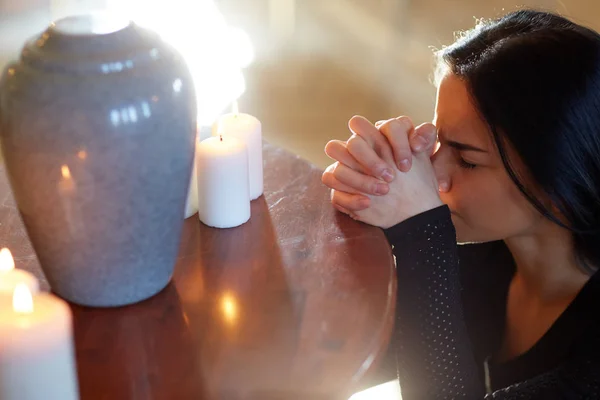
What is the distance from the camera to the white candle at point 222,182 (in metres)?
0.77

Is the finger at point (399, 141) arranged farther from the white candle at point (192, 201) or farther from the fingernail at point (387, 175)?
the white candle at point (192, 201)

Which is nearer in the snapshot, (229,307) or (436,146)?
(229,307)

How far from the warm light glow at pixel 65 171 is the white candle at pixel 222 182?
0.70 feet

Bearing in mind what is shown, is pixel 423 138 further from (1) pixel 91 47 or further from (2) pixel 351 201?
(1) pixel 91 47

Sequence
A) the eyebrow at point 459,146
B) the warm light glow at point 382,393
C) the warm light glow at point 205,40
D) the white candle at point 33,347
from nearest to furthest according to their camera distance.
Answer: the white candle at point 33,347 → the eyebrow at point 459,146 → the warm light glow at point 382,393 → the warm light glow at point 205,40

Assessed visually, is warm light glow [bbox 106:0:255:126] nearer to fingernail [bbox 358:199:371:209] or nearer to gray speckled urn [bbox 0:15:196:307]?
fingernail [bbox 358:199:371:209]

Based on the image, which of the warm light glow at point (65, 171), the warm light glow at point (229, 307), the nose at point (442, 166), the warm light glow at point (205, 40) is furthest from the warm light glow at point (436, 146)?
the warm light glow at point (205, 40)

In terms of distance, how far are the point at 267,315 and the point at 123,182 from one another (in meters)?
0.19

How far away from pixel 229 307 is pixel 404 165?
0.30 metres

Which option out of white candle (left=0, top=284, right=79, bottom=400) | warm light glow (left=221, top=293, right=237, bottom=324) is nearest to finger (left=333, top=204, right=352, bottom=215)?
warm light glow (left=221, top=293, right=237, bottom=324)

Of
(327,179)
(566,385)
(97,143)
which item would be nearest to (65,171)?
(97,143)

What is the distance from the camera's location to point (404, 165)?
0.85m

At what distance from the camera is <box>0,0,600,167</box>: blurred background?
7.14 feet

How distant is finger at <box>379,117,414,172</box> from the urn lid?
1.09ft
